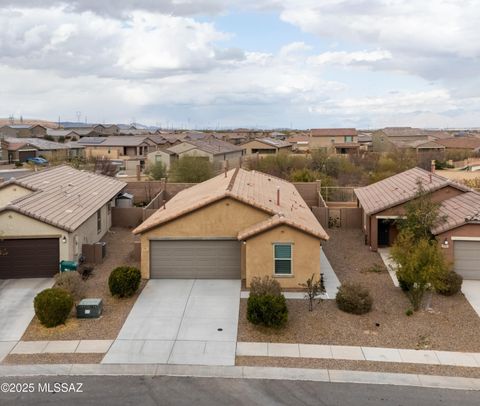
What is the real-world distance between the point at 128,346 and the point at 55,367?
6.94 ft

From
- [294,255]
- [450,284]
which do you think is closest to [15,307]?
[294,255]

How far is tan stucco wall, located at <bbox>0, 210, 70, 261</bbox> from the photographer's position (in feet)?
70.6

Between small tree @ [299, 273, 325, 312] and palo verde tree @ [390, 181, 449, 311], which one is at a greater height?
palo verde tree @ [390, 181, 449, 311]

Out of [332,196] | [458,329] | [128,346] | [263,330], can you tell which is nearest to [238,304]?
[263,330]

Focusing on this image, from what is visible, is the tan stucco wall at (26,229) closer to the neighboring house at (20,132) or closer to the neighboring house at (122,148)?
the neighboring house at (122,148)

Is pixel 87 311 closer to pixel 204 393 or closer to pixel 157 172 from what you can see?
pixel 204 393

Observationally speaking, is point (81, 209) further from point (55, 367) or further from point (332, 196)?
point (332, 196)

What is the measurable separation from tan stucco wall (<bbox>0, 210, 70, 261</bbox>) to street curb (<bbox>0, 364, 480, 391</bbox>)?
838cm

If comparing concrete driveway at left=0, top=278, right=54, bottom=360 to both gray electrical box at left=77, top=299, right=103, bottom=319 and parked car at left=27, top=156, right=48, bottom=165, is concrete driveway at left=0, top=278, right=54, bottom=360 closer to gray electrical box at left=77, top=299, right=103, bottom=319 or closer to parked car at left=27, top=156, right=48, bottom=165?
gray electrical box at left=77, top=299, right=103, bottom=319

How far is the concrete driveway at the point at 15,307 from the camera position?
15750 mm

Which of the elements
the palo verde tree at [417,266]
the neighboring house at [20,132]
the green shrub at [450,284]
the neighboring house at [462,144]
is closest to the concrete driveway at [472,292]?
the green shrub at [450,284]

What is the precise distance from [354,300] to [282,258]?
358 centimetres

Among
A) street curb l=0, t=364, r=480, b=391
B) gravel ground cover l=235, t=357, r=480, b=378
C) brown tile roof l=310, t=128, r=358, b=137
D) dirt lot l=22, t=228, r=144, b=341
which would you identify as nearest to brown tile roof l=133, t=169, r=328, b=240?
dirt lot l=22, t=228, r=144, b=341

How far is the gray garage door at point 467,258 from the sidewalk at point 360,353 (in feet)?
23.8
